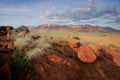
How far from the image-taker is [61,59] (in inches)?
331

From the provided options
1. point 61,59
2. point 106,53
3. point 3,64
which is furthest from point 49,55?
point 106,53

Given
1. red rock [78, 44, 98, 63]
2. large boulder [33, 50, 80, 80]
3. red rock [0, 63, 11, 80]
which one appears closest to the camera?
red rock [0, 63, 11, 80]

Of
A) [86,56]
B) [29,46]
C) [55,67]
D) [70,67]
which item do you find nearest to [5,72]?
[29,46]

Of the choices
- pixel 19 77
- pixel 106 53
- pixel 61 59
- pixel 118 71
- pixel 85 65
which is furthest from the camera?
pixel 106 53

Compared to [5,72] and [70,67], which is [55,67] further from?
[5,72]

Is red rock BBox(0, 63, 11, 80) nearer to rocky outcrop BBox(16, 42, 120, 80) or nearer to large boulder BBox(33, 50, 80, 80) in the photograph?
rocky outcrop BBox(16, 42, 120, 80)

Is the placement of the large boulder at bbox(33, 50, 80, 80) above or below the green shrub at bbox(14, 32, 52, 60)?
below

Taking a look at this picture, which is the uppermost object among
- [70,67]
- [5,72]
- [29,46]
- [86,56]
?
[29,46]

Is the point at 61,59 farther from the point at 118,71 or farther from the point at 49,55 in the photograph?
the point at 118,71

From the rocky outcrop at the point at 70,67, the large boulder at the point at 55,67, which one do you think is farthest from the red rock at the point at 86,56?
the large boulder at the point at 55,67

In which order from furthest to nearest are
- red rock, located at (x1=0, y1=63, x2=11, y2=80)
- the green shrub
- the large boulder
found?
the large boulder
the green shrub
red rock, located at (x1=0, y1=63, x2=11, y2=80)

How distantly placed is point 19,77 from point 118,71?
17.0ft

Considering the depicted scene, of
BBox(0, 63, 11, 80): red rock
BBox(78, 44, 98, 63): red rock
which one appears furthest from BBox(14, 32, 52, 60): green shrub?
BBox(78, 44, 98, 63): red rock

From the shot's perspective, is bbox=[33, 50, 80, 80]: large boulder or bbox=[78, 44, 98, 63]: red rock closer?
bbox=[33, 50, 80, 80]: large boulder
